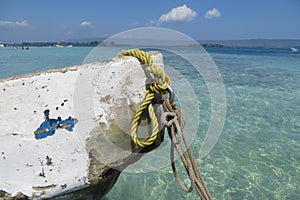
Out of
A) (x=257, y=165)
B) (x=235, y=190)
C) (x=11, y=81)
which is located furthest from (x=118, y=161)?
(x=257, y=165)

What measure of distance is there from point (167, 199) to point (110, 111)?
187 cm

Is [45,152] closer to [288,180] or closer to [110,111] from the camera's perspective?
[110,111]

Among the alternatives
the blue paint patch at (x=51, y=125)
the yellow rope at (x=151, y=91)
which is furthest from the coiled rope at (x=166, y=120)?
the blue paint patch at (x=51, y=125)

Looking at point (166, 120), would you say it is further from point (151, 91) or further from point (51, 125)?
point (51, 125)

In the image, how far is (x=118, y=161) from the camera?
66.1 inches

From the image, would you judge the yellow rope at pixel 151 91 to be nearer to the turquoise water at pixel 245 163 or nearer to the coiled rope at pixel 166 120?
the coiled rope at pixel 166 120

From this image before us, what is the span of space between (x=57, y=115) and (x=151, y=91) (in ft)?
2.01

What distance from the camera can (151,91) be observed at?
59.8 inches

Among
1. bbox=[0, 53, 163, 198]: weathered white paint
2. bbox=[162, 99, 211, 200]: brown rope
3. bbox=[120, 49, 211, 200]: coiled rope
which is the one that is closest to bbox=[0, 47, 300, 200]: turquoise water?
bbox=[0, 53, 163, 198]: weathered white paint

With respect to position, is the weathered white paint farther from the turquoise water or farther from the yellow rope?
the turquoise water

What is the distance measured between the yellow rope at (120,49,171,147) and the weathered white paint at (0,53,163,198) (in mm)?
63

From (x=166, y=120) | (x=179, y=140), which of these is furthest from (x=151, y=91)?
(x=179, y=140)

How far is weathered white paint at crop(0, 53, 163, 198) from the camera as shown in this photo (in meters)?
1.37

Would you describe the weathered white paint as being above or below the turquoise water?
above
